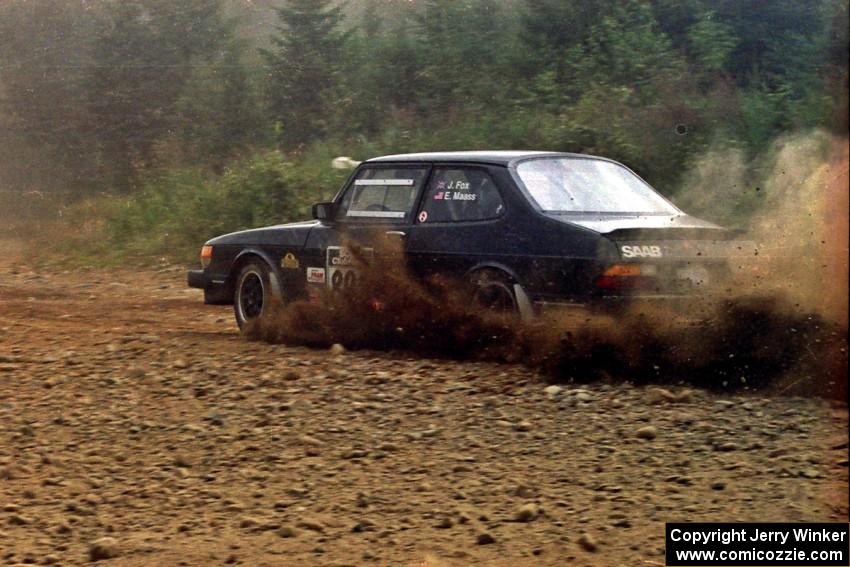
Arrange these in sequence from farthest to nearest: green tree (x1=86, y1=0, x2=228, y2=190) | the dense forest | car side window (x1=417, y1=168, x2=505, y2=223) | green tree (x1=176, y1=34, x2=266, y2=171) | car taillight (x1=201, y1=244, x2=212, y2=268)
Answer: green tree (x1=86, y1=0, x2=228, y2=190), green tree (x1=176, y1=34, x2=266, y2=171), the dense forest, car taillight (x1=201, y1=244, x2=212, y2=268), car side window (x1=417, y1=168, x2=505, y2=223)

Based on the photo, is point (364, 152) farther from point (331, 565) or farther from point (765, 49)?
point (331, 565)

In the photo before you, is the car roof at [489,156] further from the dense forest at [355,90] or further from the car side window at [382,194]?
the dense forest at [355,90]

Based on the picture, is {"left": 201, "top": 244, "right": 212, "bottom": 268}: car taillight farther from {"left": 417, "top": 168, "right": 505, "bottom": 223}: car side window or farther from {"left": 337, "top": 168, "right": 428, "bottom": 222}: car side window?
{"left": 417, "top": 168, "right": 505, "bottom": 223}: car side window

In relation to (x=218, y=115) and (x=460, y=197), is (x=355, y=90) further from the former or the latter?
(x=460, y=197)

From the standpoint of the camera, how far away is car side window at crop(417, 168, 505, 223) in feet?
27.0

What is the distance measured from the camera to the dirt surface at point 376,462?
4.57 metres

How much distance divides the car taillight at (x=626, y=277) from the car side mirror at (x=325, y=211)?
8.78 ft

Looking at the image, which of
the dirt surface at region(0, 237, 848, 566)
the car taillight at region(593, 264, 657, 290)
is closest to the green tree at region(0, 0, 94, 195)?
the dirt surface at region(0, 237, 848, 566)

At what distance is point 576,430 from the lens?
605 centimetres

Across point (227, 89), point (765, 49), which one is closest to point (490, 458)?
point (765, 49)

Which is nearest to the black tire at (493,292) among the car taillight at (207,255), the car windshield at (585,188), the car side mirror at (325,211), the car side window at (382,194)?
the car windshield at (585,188)

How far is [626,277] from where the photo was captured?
7.33m

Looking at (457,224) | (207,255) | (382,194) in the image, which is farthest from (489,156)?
(207,255)

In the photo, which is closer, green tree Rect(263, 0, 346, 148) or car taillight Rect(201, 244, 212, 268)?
car taillight Rect(201, 244, 212, 268)
